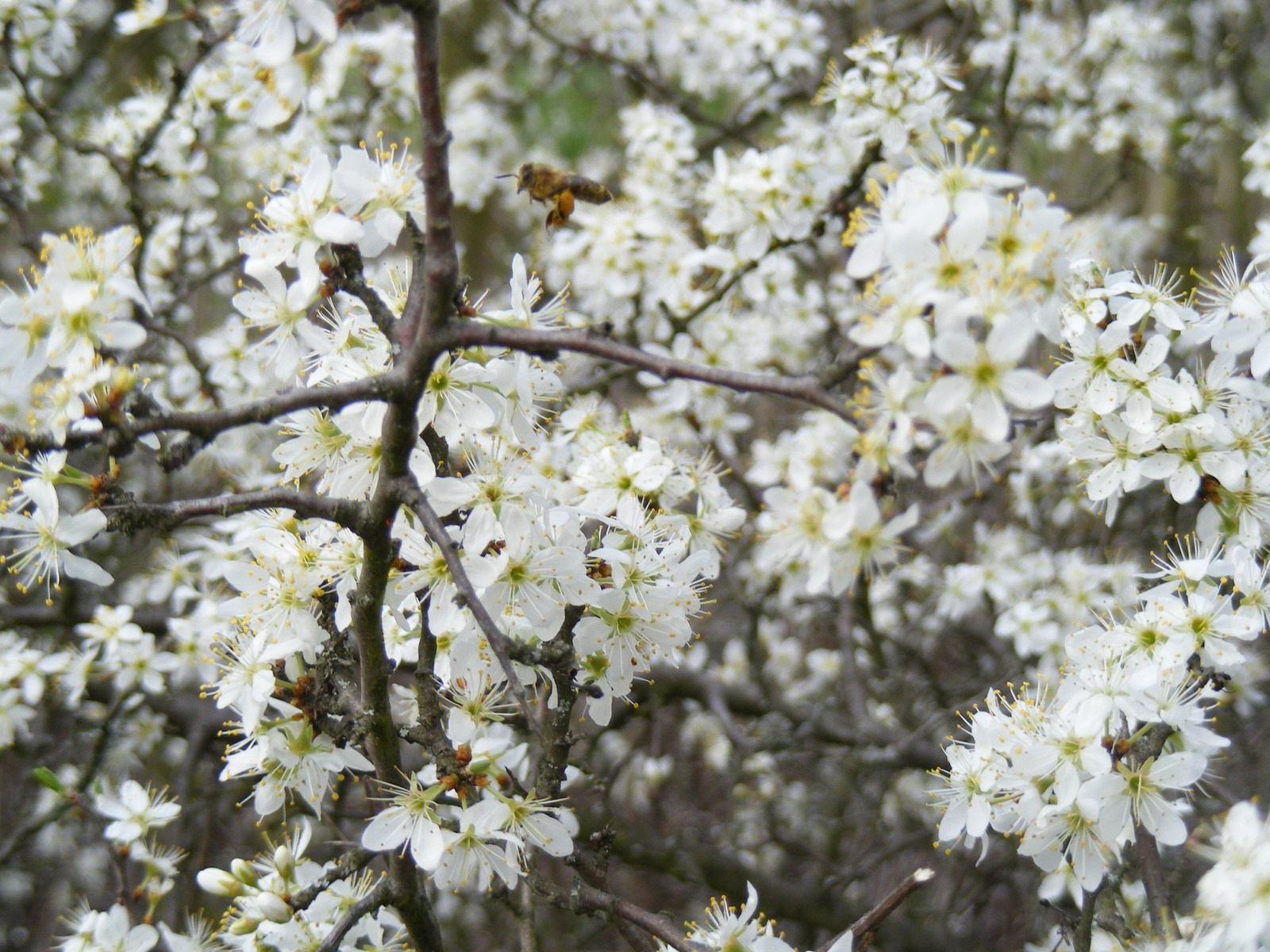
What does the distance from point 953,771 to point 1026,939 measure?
228 cm

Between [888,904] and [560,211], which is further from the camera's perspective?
[560,211]

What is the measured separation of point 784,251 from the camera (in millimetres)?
3641

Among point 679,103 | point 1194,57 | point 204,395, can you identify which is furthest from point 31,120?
point 1194,57

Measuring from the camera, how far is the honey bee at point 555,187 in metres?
1.83

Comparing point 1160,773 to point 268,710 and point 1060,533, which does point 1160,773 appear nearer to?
point 268,710

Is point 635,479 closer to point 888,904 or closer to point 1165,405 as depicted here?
point 888,904

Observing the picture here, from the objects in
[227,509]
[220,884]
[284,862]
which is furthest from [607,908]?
[227,509]

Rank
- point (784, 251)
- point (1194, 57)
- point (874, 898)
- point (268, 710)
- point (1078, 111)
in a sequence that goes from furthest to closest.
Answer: point (1194, 57)
point (1078, 111)
point (874, 898)
point (784, 251)
point (268, 710)

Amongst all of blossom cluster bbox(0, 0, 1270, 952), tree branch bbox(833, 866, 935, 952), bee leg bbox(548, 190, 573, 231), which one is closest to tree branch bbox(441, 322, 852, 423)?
blossom cluster bbox(0, 0, 1270, 952)

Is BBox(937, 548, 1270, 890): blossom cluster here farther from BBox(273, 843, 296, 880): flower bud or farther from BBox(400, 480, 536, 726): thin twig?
BBox(273, 843, 296, 880): flower bud

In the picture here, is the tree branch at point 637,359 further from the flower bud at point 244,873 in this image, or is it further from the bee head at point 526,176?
the flower bud at point 244,873

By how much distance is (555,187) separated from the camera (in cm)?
186

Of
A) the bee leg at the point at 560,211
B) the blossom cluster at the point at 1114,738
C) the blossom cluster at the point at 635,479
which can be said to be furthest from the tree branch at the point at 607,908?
the bee leg at the point at 560,211

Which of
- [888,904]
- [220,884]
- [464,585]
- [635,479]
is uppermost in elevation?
[635,479]
